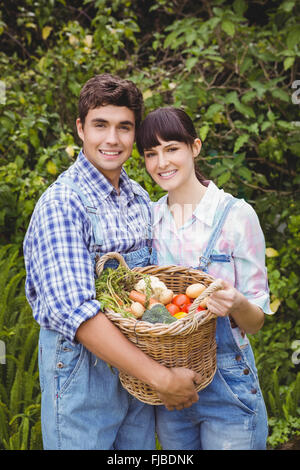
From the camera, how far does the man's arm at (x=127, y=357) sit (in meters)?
1.53

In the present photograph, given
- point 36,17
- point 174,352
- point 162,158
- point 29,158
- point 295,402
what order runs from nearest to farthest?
point 174,352 → point 162,158 → point 295,402 → point 29,158 → point 36,17

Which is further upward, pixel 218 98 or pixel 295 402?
pixel 218 98

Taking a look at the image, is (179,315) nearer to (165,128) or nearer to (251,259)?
(251,259)

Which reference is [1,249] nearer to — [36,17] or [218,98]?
[218,98]

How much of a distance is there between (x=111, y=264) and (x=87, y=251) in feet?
0.63

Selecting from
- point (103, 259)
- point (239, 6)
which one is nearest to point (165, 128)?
point (103, 259)

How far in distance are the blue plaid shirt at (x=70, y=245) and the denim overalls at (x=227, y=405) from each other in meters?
0.37

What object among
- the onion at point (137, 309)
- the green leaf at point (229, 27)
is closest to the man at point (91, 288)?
the onion at point (137, 309)

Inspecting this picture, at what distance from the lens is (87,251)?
1648mm

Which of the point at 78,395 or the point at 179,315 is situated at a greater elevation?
the point at 179,315

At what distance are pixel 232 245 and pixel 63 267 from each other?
2.10 feet

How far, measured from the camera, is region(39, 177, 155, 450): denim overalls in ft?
5.58

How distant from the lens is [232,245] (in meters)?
1.84

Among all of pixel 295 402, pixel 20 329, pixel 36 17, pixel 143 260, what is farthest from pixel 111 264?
pixel 36 17
